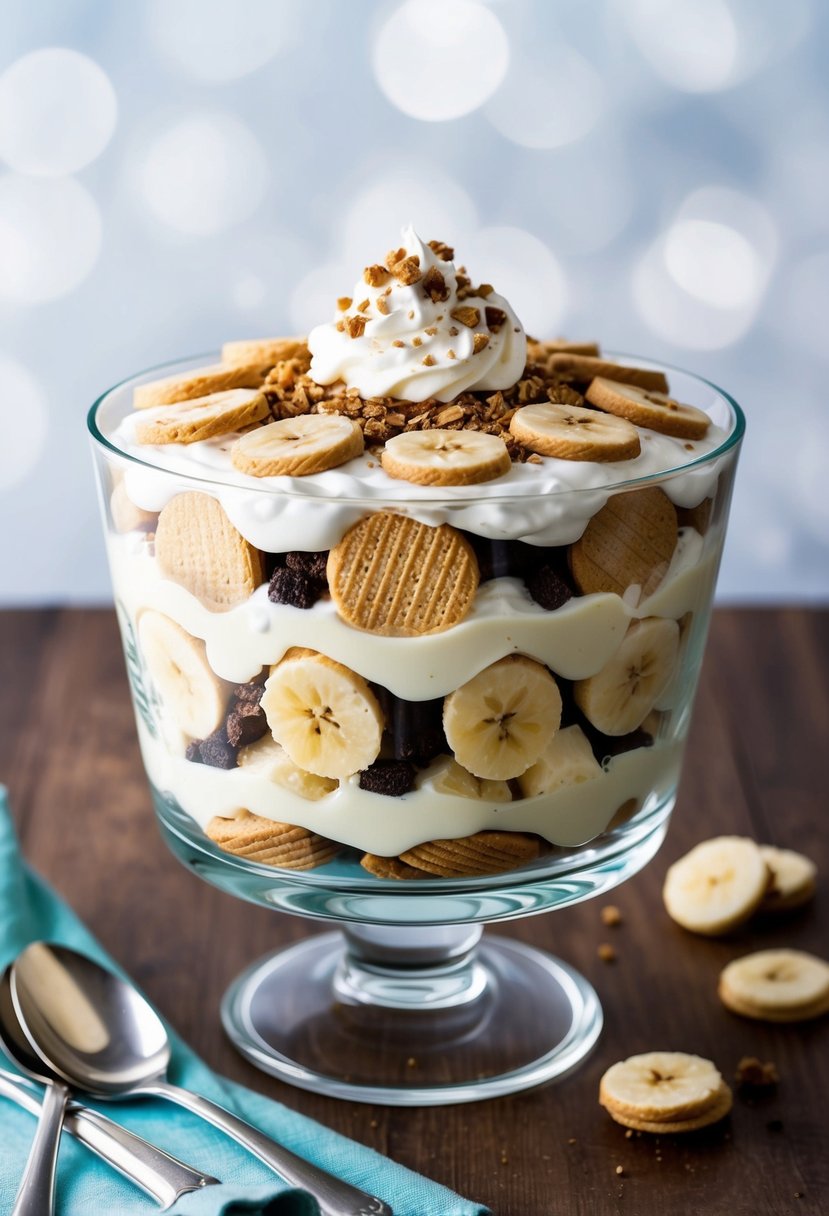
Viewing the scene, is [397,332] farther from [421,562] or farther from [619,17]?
[619,17]

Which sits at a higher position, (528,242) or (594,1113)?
(528,242)

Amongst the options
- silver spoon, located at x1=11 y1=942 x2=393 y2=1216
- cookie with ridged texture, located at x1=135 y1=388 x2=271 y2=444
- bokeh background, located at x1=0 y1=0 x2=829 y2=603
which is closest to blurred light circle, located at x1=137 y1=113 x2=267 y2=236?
bokeh background, located at x1=0 y1=0 x2=829 y2=603

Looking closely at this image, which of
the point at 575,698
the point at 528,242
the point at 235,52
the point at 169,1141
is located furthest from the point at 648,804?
the point at 235,52

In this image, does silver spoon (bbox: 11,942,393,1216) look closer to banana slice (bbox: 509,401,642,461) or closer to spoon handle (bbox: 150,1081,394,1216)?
spoon handle (bbox: 150,1081,394,1216)

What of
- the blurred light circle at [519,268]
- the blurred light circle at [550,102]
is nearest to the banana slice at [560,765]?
the blurred light circle at [519,268]

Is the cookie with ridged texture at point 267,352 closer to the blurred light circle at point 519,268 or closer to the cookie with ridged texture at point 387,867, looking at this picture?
the cookie with ridged texture at point 387,867

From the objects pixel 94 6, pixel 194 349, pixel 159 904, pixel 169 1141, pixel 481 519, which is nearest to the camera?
pixel 481 519

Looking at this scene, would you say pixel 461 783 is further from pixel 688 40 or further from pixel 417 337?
pixel 688 40
